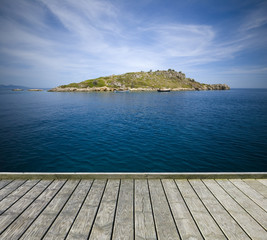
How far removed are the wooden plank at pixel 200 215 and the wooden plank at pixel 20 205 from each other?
508cm

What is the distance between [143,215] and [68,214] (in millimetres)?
2173

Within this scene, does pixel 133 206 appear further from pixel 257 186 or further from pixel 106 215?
pixel 257 186

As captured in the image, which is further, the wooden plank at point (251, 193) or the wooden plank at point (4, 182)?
the wooden plank at point (4, 182)

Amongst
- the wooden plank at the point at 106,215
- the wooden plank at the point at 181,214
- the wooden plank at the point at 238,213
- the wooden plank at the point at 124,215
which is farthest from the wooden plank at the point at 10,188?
the wooden plank at the point at 238,213

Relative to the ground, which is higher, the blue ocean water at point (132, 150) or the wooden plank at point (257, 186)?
the wooden plank at point (257, 186)

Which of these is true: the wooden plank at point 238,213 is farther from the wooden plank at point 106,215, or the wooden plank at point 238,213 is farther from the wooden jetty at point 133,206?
the wooden plank at point 106,215

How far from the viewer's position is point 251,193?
17.6 feet

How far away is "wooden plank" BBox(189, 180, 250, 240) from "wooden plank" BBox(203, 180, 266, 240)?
151mm

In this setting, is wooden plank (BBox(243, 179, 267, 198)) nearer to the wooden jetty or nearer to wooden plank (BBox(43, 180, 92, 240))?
the wooden jetty

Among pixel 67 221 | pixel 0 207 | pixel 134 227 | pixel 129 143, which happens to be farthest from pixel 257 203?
pixel 129 143

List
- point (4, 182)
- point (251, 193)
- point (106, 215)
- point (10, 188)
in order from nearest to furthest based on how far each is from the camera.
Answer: point (106, 215) → point (251, 193) → point (10, 188) → point (4, 182)

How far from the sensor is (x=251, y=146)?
55.5 feet

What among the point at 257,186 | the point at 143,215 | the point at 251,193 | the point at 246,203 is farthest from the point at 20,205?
the point at 257,186

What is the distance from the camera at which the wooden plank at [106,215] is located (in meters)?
3.75
